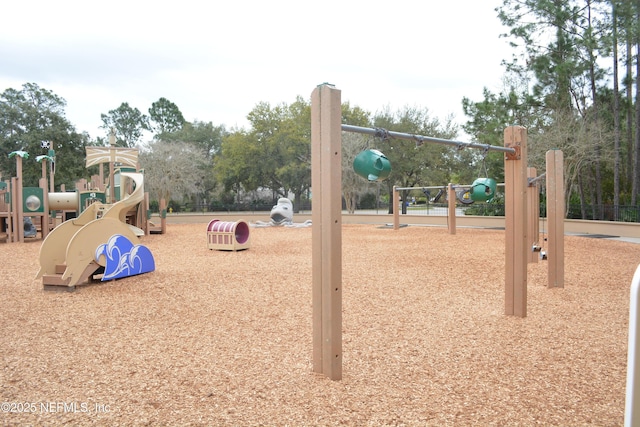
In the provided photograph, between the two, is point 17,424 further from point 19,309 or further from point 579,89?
point 579,89

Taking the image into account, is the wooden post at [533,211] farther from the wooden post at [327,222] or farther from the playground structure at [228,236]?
the wooden post at [327,222]

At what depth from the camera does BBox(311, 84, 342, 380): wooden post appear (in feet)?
10.8

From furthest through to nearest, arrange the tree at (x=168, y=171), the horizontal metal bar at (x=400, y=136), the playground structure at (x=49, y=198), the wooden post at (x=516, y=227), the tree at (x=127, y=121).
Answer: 1. the tree at (x=127, y=121)
2. the tree at (x=168, y=171)
3. the playground structure at (x=49, y=198)
4. the wooden post at (x=516, y=227)
5. the horizontal metal bar at (x=400, y=136)

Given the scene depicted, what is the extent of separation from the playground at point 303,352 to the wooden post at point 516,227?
A: 1.02ft

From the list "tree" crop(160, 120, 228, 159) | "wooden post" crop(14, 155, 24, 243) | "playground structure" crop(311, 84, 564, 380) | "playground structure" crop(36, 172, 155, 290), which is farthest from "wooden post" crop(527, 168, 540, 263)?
"tree" crop(160, 120, 228, 159)

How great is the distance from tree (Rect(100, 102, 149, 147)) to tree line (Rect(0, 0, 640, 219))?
6751 mm

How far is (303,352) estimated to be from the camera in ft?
13.3

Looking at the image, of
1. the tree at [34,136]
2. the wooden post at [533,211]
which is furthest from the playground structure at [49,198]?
the tree at [34,136]

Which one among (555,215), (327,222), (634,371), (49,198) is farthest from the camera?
(49,198)

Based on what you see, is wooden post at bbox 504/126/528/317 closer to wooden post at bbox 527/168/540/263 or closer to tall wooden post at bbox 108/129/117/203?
wooden post at bbox 527/168/540/263

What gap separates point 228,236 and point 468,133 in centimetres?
1629

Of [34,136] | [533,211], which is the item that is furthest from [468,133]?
[34,136]

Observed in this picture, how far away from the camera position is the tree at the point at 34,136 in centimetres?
3209

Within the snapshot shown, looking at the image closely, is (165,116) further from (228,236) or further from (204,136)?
(228,236)
